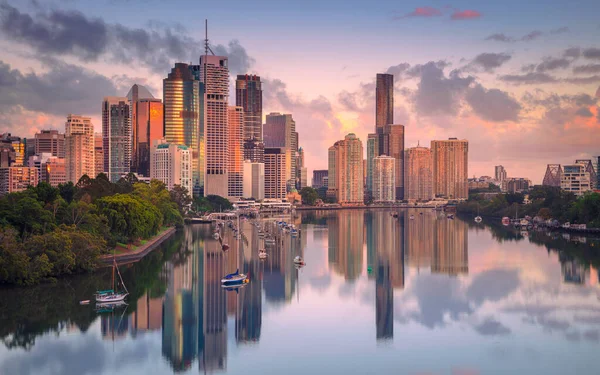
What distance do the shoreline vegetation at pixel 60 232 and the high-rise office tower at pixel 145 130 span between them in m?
106

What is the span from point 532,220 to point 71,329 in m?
81.9

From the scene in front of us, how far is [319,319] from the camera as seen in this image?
117ft

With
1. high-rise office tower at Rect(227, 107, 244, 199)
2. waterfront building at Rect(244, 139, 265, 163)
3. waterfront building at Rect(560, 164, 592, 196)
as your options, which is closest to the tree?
waterfront building at Rect(244, 139, 265, 163)

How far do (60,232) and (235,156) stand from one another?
127m

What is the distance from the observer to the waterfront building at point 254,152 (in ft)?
633

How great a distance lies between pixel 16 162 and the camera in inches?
5733

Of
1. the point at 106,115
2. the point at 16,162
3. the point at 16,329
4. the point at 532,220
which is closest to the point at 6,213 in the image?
the point at 16,329

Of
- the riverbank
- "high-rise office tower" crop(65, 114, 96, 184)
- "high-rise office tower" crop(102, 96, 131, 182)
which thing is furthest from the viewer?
"high-rise office tower" crop(102, 96, 131, 182)

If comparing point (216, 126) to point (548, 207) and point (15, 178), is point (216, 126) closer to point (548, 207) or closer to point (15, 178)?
point (15, 178)

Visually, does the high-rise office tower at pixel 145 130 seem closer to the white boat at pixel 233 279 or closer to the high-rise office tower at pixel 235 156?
the high-rise office tower at pixel 235 156

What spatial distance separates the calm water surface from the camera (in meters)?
28.1

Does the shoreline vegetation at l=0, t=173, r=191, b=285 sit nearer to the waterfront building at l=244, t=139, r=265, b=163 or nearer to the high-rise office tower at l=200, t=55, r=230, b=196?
the high-rise office tower at l=200, t=55, r=230, b=196

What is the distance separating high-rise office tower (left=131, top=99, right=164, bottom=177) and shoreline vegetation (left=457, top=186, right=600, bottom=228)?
239 feet

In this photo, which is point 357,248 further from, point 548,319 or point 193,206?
point 193,206
